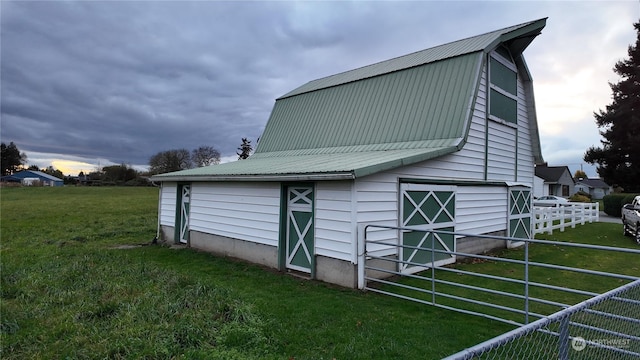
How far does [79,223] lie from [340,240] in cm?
1742

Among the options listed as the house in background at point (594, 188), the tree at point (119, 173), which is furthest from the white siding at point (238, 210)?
the house in background at point (594, 188)

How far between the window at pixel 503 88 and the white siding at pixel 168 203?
430 inches

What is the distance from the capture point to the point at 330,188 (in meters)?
7.60

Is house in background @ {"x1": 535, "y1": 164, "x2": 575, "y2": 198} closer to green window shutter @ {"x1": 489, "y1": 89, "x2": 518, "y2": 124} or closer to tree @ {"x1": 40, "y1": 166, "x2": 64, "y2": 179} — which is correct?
green window shutter @ {"x1": 489, "y1": 89, "x2": 518, "y2": 124}

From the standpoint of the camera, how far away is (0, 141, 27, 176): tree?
3342 inches

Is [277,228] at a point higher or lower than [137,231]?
higher

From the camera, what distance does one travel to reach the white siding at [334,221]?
721cm

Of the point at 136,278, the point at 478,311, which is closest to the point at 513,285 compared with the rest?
the point at 478,311

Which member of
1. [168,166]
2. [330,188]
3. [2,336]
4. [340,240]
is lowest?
[2,336]

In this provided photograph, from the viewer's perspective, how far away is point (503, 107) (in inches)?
464

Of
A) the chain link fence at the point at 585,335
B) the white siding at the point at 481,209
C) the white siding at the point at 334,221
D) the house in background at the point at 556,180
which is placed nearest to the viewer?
the chain link fence at the point at 585,335

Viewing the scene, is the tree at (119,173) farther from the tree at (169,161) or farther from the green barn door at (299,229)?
the green barn door at (299,229)

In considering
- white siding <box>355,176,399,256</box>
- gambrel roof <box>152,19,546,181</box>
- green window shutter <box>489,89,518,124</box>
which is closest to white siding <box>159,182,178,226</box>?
gambrel roof <box>152,19,546,181</box>

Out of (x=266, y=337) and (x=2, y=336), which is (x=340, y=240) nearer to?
(x=266, y=337)
